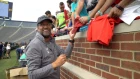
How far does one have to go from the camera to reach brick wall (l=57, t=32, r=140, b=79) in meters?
1.69

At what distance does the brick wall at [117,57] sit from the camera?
5.54 feet

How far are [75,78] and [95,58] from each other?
713mm

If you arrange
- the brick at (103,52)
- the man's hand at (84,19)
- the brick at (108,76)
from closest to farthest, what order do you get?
the brick at (108,76) → the brick at (103,52) → the man's hand at (84,19)

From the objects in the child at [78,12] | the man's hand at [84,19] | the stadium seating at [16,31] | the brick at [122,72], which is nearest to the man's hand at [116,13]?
the brick at [122,72]

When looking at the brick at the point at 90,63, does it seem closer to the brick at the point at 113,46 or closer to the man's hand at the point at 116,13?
the brick at the point at 113,46

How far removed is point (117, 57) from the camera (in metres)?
1.97

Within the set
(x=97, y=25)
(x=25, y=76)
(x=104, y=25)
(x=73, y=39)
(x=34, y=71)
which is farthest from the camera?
(x=25, y=76)

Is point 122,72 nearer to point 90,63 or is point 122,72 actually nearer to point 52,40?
point 90,63

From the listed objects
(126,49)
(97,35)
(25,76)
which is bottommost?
(25,76)

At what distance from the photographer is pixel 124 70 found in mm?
1845

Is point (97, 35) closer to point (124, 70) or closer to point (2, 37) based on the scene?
point (124, 70)

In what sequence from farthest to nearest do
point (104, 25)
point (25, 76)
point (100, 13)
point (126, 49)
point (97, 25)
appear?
1. point (25, 76)
2. point (100, 13)
3. point (97, 25)
4. point (104, 25)
5. point (126, 49)

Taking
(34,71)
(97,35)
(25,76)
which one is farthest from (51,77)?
(25,76)

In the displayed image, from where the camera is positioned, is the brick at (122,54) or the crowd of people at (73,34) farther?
the crowd of people at (73,34)
